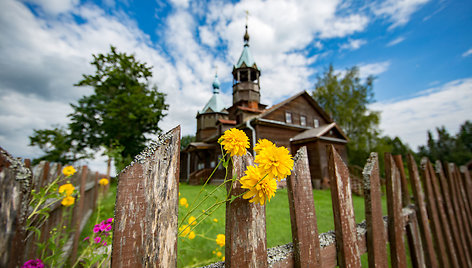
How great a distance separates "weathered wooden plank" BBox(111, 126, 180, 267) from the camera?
579mm

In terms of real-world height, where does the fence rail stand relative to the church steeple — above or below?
below

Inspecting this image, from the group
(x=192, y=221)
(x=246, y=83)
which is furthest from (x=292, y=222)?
(x=246, y=83)

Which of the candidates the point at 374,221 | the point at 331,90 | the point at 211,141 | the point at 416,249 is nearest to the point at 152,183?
the point at 374,221

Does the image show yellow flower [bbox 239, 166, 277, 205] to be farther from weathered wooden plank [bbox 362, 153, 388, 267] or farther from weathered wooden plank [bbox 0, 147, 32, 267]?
weathered wooden plank [bbox 362, 153, 388, 267]

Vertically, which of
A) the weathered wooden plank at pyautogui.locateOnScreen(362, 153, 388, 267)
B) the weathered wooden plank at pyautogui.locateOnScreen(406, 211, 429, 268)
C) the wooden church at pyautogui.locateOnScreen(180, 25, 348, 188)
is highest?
the wooden church at pyautogui.locateOnScreen(180, 25, 348, 188)

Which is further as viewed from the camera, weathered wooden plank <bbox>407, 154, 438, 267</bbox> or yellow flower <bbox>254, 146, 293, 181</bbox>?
weathered wooden plank <bbox>407, 154, 438, 267</bbox>

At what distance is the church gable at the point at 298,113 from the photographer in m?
12.5

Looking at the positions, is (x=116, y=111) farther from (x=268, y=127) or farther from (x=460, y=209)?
(x=460, y=209)

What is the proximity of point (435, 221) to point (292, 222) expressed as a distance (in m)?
2.21

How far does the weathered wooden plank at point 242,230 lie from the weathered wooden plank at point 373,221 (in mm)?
881

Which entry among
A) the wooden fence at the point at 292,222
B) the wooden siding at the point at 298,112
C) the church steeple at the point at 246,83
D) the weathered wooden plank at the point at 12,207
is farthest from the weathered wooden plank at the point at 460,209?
the church steeple at the point at 246,83

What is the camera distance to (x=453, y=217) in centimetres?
234

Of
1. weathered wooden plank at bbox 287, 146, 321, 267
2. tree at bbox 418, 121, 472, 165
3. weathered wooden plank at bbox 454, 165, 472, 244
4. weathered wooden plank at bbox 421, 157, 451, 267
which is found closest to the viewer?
weathered wooden plank at bbox 287, 146, 321, 267

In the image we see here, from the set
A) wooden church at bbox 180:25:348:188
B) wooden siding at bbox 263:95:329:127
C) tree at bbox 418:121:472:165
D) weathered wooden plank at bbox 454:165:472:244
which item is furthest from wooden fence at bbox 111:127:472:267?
tree at bbox 418:121:472:165
